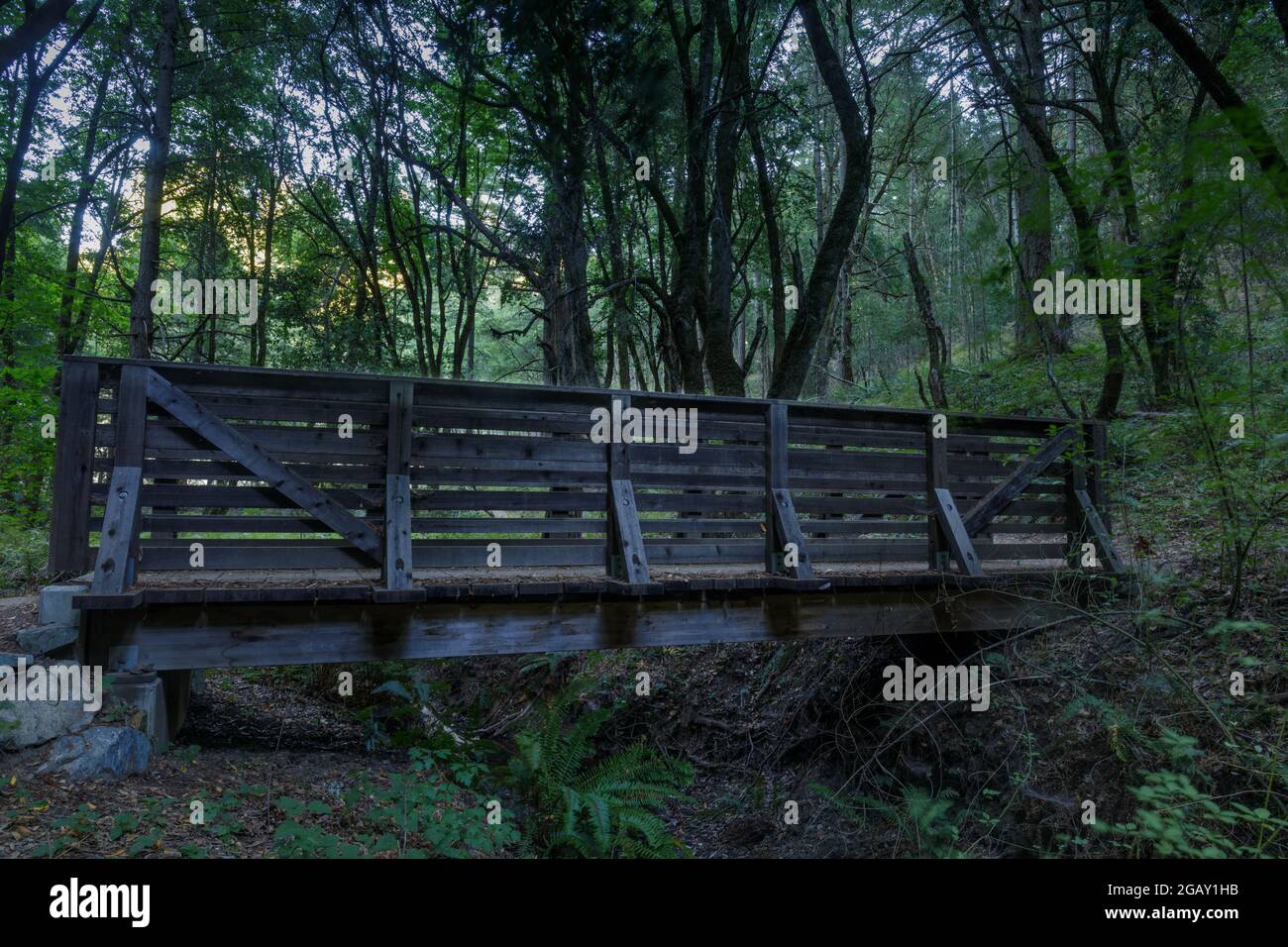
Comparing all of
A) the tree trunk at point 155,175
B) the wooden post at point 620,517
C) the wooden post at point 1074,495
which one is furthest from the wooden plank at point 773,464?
the tree trunk at point 155,175

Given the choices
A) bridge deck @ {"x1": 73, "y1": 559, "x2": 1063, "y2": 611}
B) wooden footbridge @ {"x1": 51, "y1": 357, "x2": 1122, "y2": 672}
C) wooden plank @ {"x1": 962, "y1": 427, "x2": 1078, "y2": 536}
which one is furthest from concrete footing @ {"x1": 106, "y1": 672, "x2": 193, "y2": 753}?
wooden plank @ {"x1": 962, "y1": 427, "x2": 1078, "y2": 536}

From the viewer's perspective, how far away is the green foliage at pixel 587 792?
546cm

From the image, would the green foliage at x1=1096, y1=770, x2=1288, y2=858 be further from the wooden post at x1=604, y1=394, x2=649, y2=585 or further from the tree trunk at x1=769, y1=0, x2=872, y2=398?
the tree trunk at x1=769, y1=0, x2=872, y2=398

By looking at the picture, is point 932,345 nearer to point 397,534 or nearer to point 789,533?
point 789,533

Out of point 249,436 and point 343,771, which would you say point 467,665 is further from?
point 249,436

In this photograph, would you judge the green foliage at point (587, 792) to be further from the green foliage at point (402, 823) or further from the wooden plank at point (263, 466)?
the wooden plank at point (263, 466)

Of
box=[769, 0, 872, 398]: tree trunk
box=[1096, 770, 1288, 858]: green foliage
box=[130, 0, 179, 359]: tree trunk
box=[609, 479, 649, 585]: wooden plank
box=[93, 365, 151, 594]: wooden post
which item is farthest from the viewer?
box=[130, 0, 179, 359]: tree trunk

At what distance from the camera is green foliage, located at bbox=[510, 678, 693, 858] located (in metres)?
5.46

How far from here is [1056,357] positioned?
11188 millimetres

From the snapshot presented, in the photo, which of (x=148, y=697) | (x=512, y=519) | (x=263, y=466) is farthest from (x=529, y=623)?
(x=148, y=697)

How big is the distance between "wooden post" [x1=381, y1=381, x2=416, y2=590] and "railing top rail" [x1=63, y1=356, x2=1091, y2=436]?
0.16 meters

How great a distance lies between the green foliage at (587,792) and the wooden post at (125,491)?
319 centimetres

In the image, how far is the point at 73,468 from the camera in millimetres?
5066
